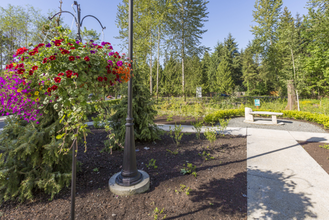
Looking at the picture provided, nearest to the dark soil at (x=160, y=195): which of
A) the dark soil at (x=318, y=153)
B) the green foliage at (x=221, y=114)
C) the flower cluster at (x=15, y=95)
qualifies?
the flower cluster at (x=15, y=95)

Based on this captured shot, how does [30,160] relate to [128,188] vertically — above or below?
above

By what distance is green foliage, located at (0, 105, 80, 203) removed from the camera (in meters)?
2.06

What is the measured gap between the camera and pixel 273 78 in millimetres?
22688

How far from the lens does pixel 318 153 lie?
13.1 feet

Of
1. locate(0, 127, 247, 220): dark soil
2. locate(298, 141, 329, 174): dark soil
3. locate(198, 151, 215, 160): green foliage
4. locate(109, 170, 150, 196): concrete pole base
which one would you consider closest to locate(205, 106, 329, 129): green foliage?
locate(298, 141, 329, 174): dark soil

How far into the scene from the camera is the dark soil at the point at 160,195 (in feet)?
6.44

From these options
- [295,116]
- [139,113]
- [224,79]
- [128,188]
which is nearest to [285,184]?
[128,188]

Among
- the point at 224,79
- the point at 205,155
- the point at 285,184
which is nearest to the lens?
the point at 285,184

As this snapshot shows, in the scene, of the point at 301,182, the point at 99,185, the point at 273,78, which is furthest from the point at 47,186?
the point at 273,78

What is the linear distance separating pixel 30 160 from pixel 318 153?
19.6ft

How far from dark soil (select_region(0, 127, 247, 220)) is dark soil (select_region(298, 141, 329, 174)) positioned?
153 cm

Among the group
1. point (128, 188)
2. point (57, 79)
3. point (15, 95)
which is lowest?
point (128, 188)

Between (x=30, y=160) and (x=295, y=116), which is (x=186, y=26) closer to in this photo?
(x=295, y=116)

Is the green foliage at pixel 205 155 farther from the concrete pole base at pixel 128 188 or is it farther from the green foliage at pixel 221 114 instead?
the green foliage at pixel 221 114
